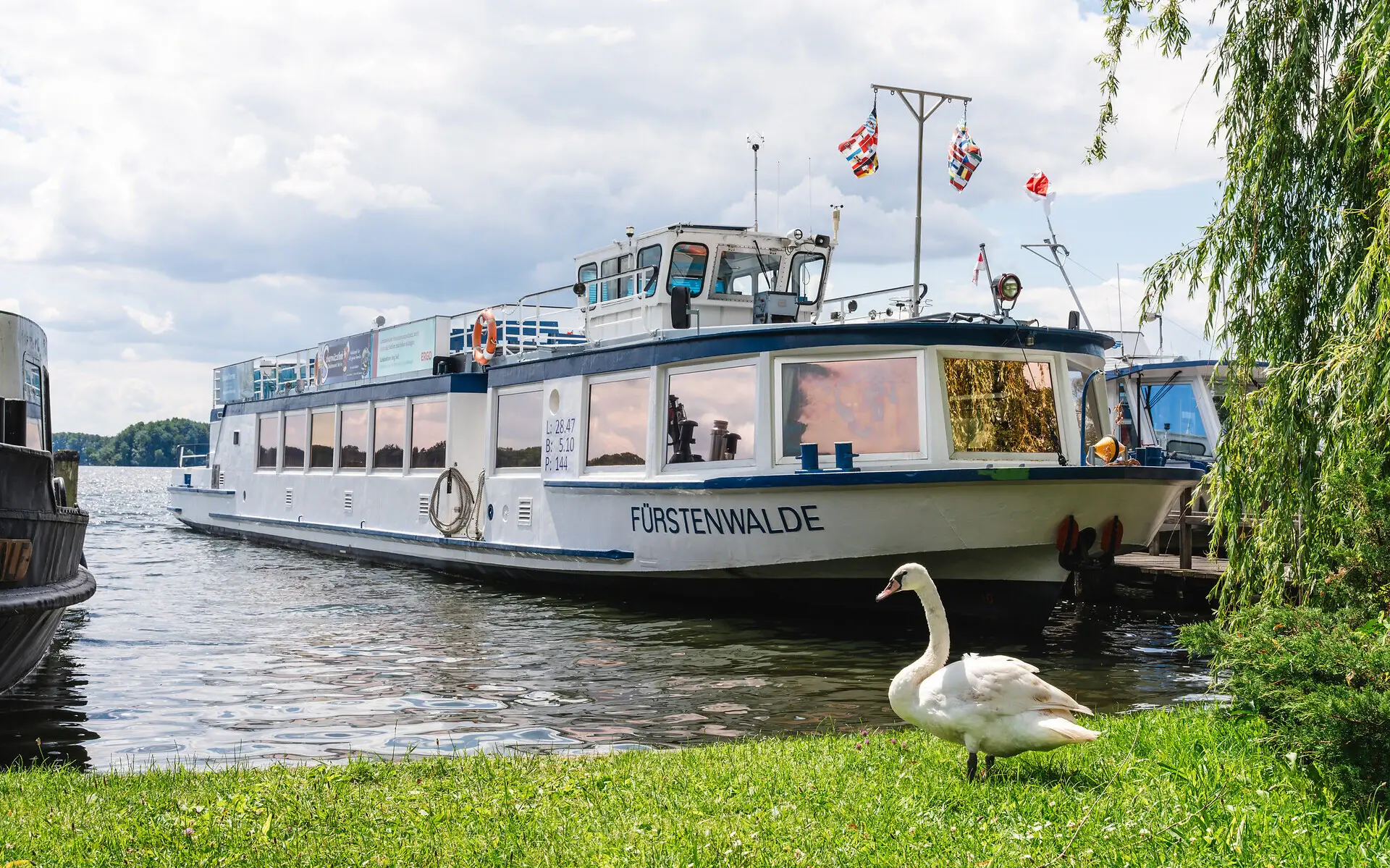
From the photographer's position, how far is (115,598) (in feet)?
54.5

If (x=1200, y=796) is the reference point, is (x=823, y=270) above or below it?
above

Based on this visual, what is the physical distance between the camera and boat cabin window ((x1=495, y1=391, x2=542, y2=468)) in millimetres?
17250

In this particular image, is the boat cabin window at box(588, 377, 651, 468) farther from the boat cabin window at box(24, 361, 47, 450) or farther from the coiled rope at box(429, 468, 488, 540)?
the boat cabin window at box(24, 361, 47, 450)

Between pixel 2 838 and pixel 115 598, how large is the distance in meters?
12.7

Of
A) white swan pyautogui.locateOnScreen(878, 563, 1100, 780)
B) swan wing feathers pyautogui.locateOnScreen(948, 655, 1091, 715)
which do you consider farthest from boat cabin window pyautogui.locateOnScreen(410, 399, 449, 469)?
swan wing feathers pyautogui.locateOnScreen(948, 655, 1091, 715)

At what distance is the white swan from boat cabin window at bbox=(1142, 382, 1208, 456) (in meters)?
15.2

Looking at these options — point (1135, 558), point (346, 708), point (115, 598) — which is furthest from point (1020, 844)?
point (115, 598)

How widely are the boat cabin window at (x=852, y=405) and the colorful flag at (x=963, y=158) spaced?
26.2 feet

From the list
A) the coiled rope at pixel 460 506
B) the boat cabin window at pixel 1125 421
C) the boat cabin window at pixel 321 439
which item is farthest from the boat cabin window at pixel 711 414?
the boat cabin window at pixel 321 439

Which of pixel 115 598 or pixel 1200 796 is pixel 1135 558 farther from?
pixel 115 598

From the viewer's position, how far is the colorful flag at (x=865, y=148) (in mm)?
19188

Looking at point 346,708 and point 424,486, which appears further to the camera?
point 424,486

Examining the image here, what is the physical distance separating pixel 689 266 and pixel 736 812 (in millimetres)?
12019

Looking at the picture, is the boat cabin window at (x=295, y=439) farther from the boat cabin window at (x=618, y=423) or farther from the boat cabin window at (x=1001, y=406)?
the boat cabin window at (x=1001, y=406)
